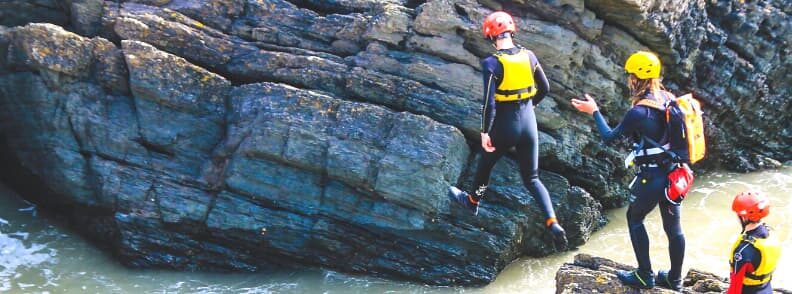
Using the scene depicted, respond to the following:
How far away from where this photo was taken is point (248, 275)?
469 inches

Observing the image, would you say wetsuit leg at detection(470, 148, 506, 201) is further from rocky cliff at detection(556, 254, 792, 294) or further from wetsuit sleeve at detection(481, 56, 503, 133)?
rocky cliff at detection(556, 254, 792, 294)

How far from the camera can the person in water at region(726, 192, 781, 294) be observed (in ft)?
23.0

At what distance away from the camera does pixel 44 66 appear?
12062 millimetres

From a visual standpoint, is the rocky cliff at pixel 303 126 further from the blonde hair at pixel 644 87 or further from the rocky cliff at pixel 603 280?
the blonde hair at pixel 644 87

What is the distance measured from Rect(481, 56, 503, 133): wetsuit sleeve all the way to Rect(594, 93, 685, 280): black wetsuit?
1225 millimetres

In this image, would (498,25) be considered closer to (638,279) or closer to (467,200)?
(467,200)

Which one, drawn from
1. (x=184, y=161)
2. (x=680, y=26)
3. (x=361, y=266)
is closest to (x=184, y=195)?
A: (x=184, y=161)

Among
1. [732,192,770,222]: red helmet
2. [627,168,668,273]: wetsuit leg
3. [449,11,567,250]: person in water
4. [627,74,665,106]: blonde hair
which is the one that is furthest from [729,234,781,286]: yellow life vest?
[449,11,567,250]: person in water

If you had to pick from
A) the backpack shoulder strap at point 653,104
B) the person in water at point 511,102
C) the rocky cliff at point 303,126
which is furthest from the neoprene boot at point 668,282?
the rocky cliff at point 303,126

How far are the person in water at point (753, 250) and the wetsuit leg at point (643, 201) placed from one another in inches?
32.5

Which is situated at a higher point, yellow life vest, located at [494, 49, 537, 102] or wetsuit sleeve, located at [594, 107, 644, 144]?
yellow life vest, located at [494, 49, 537, 102]

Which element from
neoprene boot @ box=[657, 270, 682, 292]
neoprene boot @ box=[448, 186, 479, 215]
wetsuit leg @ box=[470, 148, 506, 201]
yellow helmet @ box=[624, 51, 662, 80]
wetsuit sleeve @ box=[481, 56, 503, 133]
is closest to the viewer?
yellow helmet @ box=[624, 51, 662, 80]

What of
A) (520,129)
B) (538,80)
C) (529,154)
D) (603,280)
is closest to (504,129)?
(520,129)

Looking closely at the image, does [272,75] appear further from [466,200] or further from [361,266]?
[466,200]
